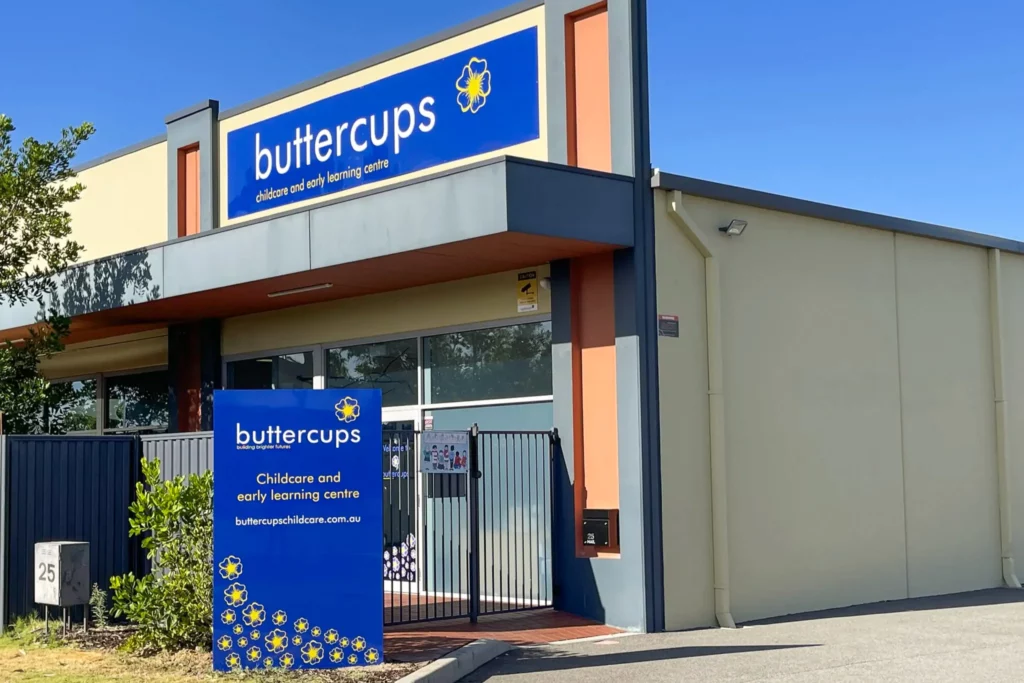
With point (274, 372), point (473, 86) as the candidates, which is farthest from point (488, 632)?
point (274, 372)

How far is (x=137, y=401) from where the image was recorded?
64.0ft

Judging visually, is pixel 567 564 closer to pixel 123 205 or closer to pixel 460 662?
pixel 460 662

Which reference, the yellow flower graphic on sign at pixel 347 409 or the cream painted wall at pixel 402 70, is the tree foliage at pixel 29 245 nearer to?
the cream painted wall at pixel 402 70

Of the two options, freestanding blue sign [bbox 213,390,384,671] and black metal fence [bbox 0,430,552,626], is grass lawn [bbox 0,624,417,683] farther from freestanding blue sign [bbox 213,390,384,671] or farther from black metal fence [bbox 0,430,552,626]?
black metal fence [bbox 0,430,552,626]

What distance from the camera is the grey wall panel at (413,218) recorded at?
1170 centimetres

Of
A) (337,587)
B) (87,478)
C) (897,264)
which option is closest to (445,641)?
(337,587)

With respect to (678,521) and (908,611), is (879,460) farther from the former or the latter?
(678,521)

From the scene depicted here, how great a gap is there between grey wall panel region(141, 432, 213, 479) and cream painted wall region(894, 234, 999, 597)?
8090 mm

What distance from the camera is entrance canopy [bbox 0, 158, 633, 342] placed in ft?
38.7

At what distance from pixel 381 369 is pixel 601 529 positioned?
4.19m

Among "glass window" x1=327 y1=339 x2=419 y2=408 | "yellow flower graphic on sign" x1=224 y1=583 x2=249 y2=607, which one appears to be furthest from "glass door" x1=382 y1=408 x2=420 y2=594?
"yellow flower graphic on sign" x1=224 y1=583 x2=249 y2=607

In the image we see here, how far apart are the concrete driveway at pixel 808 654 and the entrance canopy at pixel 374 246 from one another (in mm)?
3812

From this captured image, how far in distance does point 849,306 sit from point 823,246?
811mm

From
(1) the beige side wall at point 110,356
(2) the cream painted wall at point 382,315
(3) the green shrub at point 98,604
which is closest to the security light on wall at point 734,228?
(2) the cream painted wall at point 382,315
